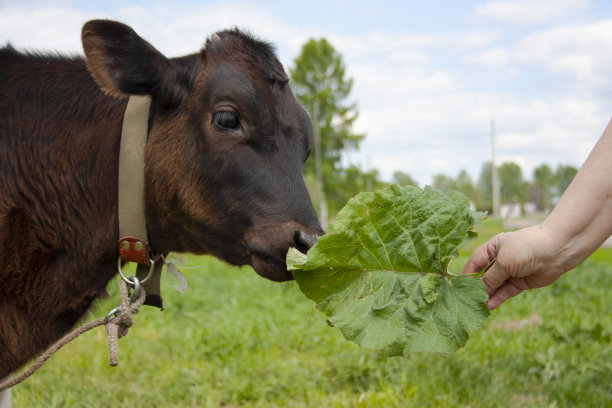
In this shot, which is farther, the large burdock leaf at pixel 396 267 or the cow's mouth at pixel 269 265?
the cow's mouth at pixel 269 265

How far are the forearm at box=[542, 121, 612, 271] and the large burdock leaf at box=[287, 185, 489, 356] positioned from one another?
30cm

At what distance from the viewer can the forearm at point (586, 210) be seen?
→ 194 centimetres

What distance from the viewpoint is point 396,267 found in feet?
6.61

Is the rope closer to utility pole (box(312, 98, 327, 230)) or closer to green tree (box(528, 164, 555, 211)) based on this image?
utility pole (box(312, 98, 327, 230))

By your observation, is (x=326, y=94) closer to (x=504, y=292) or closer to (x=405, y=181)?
(x=405, y=181)

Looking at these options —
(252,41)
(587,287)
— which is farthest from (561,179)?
(252,41)

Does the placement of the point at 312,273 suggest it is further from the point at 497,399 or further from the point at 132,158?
the point at 497,399

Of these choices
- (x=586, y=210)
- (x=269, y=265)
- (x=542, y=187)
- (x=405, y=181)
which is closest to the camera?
(x=586, y=210)

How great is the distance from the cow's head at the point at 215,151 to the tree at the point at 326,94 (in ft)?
106

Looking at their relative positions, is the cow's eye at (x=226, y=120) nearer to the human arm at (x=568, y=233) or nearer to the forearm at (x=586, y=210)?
the human arm at (x=568, y=233)

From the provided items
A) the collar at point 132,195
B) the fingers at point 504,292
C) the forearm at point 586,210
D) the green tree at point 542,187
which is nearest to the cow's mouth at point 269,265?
the collar at point 132,195

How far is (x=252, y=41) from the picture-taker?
8.84 ft

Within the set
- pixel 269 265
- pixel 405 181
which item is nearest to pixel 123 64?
pixel 269 265

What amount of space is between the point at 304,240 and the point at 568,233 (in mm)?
1002
